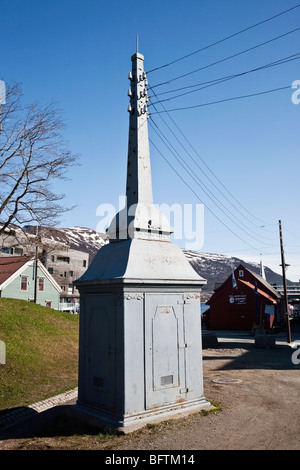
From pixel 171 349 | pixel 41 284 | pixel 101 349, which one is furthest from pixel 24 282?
pixel 171 349

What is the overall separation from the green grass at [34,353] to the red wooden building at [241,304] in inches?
873

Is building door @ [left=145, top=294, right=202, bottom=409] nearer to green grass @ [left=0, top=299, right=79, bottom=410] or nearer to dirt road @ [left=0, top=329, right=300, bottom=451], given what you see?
dirt road @ [left=0, top=329, right=300, bottom=451]

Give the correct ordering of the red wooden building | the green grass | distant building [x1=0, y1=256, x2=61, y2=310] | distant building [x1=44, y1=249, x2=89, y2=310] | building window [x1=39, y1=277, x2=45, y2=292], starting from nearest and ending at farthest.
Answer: the green grass, the red wooden building, distant building [x1=0, y1=256, x2=61, y2=310], building window [x1=39, y1=277, x2=45, y2=292], distant building [x1=44, y1=249, x2=89, y2=310]

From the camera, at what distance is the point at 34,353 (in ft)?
Answer: 53.9

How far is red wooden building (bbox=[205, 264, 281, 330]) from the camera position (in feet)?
127

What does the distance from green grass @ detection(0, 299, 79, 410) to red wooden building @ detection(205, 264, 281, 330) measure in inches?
873

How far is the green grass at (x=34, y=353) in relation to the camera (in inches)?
481

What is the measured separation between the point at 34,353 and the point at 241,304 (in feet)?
93.2

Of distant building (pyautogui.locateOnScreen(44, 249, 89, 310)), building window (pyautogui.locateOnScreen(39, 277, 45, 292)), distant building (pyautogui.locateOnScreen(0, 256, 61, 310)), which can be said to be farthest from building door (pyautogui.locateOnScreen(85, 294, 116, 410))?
distant building (pyautogui.locateOnScreen(44, 249, 89, 310))

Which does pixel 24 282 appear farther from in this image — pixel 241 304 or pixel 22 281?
pixel 241 304

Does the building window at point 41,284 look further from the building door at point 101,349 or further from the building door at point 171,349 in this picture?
the building door at point 171,349
